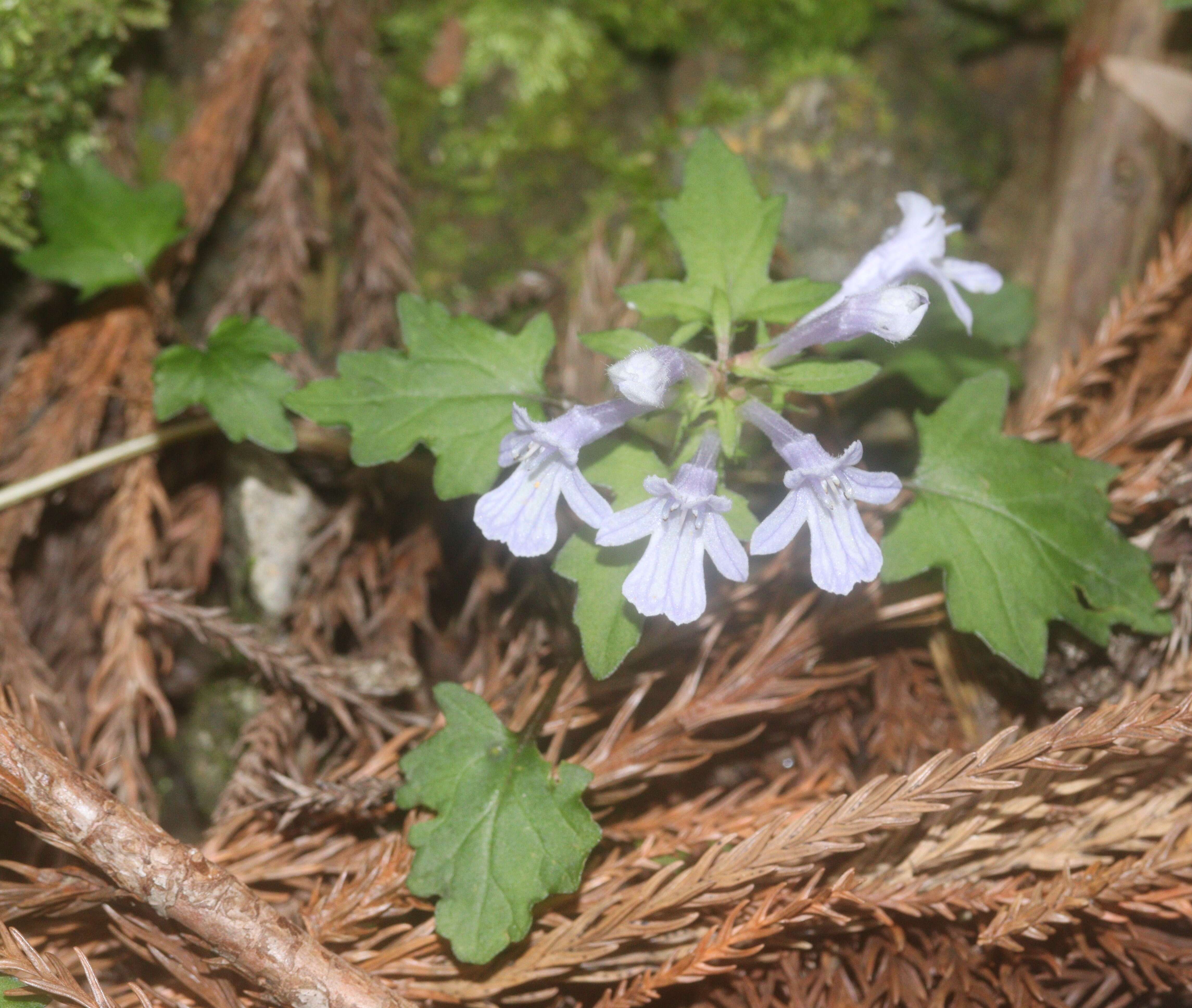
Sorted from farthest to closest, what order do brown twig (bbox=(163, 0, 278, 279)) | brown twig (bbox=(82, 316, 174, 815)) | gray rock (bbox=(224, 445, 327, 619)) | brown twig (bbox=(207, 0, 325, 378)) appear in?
brown twig (bbox=(163, 0, 278, 279))
brown twig (bbox=(207, 0, 325, 378))
gray rock (bbox=(224, 445, 327, 619))
brown twig (bbox=(82, 316, 174, 815))

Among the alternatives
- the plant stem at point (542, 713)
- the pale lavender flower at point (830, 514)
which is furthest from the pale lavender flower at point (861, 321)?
the plant stem at point (542, 713)

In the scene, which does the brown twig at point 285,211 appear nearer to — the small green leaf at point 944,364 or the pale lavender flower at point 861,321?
the pale lavender flower at point 861,321

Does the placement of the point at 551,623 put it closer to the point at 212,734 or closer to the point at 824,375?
the point at 824,375

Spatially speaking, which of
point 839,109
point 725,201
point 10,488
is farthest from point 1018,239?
point 10,488

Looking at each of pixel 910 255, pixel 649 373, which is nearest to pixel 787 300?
pixel 910 255

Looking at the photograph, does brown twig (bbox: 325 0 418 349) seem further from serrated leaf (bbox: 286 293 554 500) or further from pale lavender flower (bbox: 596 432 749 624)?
pale lavender flower (bbox: 596 432 749 624)

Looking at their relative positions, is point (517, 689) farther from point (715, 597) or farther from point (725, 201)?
point (725, 201)

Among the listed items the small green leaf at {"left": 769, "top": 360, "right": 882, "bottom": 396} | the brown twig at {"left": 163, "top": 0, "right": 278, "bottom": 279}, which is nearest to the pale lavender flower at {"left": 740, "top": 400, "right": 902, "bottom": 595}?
the small green leaf at {"left": 769, "top": 360, "right": 882, "bottom": 396}
